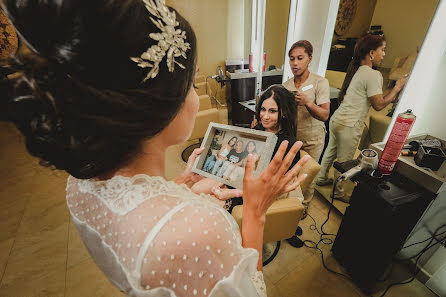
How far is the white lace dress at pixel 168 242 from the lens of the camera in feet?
1.28

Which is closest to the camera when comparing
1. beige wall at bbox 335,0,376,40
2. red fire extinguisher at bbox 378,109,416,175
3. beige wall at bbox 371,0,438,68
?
red fire extinguisher at bbox 378,109,416,175

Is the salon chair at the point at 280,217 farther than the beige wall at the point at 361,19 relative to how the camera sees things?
No

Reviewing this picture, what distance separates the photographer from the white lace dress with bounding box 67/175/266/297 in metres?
0.39

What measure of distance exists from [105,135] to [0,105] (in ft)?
0.74

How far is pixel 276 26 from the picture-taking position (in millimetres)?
3287

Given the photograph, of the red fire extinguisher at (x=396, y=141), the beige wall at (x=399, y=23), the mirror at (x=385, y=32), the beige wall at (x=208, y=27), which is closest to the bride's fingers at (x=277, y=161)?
the red fire extinguisher at (x=396, y=141)

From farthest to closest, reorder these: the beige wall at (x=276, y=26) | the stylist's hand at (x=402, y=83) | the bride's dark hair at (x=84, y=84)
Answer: the beige wall at (x=276, y=26) < the stylist's hand at (x=402, y=83) < the bride's dark hair at (x=84, y=84)

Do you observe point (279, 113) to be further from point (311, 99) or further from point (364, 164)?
point (364, 164)

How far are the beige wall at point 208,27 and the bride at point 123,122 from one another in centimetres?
404

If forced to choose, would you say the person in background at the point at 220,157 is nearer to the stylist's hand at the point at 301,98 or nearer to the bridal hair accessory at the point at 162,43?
the bridal hair accessory at the point at 162,43

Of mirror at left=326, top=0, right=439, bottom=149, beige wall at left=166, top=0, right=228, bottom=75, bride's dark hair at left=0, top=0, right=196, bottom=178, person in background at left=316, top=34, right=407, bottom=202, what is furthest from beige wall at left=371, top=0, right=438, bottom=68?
bride's dark hair at left=0, top=0, right=196, bottom=178

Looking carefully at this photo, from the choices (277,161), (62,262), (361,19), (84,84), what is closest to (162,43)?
(84,84)

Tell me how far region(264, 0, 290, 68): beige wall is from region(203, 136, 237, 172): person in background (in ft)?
9.05

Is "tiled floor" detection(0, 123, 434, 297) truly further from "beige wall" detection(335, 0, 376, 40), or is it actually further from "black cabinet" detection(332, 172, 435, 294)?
"beige wall" detection(335, 0, 376, 40)
